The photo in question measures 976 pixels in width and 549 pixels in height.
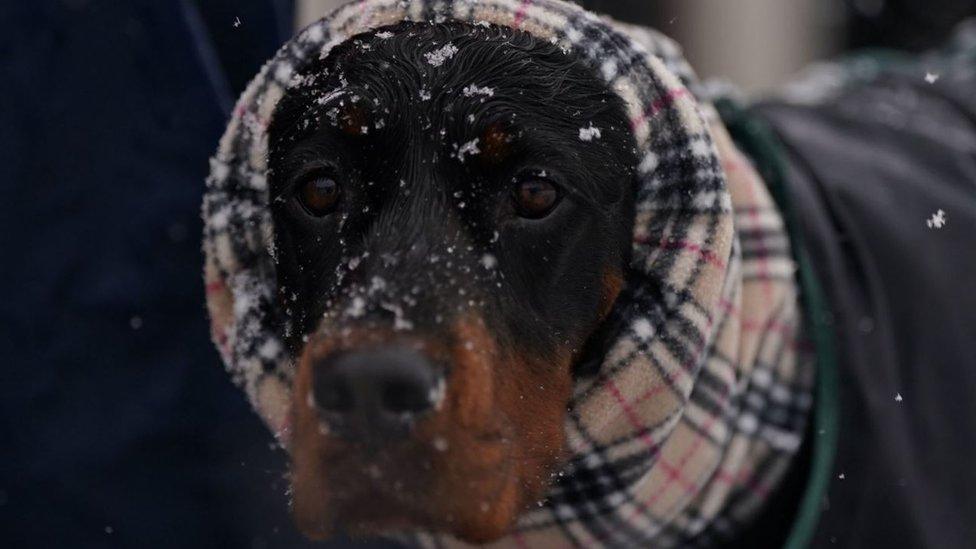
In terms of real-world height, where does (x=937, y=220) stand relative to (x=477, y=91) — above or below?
below

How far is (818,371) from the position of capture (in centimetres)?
184

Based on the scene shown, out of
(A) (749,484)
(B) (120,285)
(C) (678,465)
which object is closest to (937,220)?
(A) (749,484)

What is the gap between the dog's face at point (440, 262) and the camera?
1.26m

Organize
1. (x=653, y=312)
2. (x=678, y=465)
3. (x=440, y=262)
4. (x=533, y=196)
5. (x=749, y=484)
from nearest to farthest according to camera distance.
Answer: (x=440, y=262) → (x=533, y=196) → (x=653, y=312) → (x=678, y=465) → (x=749, y=484)

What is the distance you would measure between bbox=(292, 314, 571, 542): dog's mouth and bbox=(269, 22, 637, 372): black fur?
0.11 metres

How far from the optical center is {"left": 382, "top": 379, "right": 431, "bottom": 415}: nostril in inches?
47.9

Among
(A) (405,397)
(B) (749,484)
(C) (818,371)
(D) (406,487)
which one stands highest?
(A) (405,397)

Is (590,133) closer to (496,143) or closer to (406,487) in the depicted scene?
(496,143)

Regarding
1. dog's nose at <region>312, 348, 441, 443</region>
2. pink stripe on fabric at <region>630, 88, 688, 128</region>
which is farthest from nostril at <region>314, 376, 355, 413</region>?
pink stripe on fabric at <region>630, 88, 688, 128</region>

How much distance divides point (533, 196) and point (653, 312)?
11.7 inches

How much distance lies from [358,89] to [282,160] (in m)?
0.20

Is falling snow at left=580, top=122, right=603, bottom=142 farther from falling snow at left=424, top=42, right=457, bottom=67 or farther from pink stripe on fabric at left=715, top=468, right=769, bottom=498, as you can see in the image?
pink stripe on fabric at left=715, top=468, right=769, bottom=498

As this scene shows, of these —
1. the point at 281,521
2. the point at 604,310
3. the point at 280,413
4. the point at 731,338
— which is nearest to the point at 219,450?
the point at 281,521

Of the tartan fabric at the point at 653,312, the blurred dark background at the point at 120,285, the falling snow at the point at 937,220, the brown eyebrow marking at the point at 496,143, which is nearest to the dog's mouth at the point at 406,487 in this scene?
the tartan fabric at the point at 653,312
